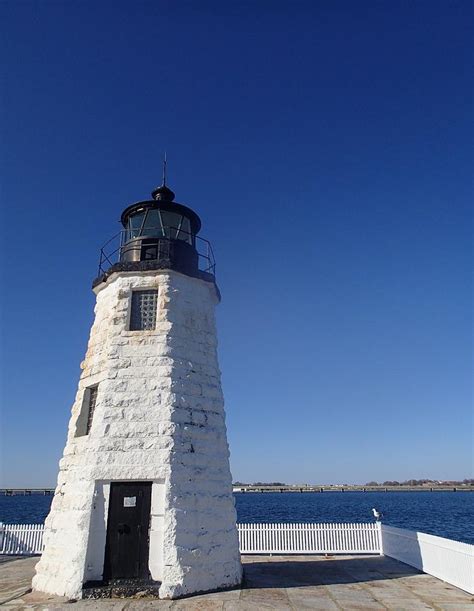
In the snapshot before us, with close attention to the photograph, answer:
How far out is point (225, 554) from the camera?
9.12 meters

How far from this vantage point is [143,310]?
10594 millimetres

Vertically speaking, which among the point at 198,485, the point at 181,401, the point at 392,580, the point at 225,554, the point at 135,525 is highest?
the point at 181,401

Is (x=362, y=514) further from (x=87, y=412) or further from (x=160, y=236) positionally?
(x=160, y=236)

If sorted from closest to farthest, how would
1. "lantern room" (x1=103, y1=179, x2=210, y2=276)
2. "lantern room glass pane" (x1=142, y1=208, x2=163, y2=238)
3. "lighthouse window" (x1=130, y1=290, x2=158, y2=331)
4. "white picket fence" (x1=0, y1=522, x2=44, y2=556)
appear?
1. "lighthouse window" (x1=130, y1=290, x2=158, y2=331)
2. "lantern room" (x1=103, y1=179, x2=210, y2=276)
3. "lantern room glass pane" (x1=142, y1=208, x2=163, y2=238)
4. "white picket fence" (x1=0, y1=522, x2=44, y2=556)

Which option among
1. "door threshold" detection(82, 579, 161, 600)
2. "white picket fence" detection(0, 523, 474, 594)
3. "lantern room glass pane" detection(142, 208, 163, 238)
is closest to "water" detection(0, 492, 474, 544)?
"white picket fence" detection(0, 523, 474, 594)

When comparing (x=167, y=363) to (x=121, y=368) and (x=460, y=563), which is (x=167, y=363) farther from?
(x=460, y=563)

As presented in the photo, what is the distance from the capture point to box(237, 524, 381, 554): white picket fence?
44.7 feet

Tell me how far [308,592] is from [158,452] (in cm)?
404

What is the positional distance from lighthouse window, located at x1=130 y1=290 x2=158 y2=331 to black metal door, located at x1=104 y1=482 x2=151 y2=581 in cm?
341

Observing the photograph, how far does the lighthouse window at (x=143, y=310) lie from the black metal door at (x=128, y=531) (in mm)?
3412

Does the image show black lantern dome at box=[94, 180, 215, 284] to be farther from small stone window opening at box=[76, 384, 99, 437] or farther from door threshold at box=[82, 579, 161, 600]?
door threshold at box=[82, 579, 161, 600]

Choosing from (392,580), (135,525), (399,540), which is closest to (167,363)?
(135,525)

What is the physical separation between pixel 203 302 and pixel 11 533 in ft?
33.0

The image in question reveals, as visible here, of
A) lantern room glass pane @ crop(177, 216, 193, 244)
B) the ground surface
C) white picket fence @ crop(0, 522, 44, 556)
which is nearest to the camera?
the ground surface
